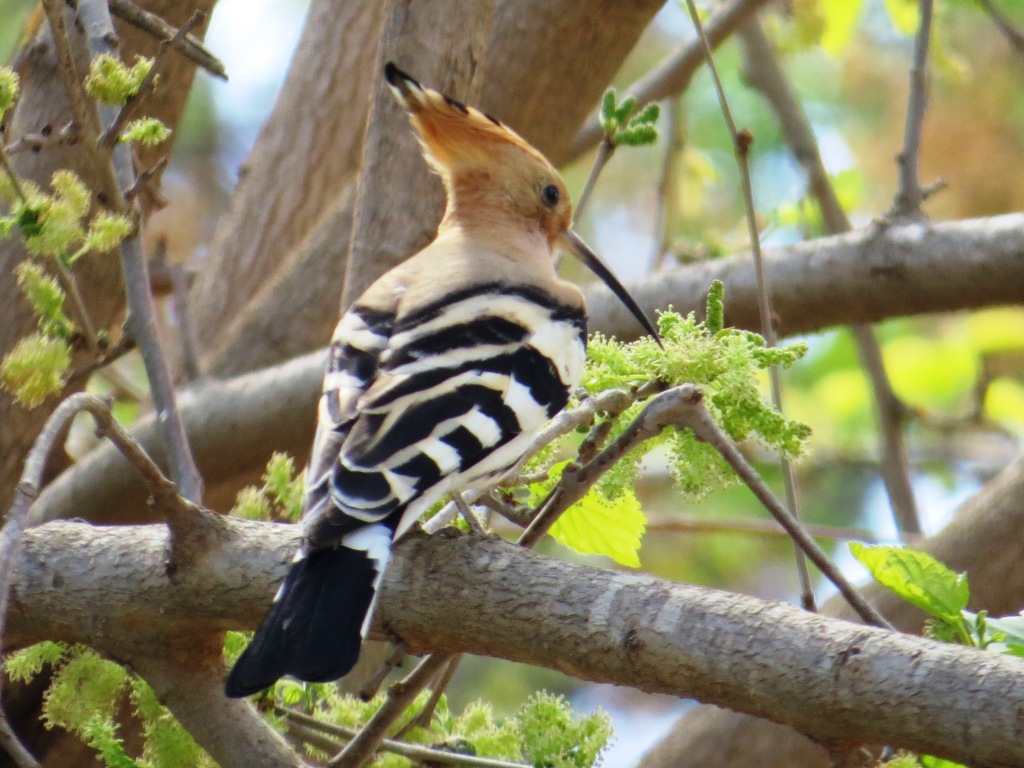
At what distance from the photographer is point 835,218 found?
4.07 m

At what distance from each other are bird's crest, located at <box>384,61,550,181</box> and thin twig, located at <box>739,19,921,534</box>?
4.74 ft

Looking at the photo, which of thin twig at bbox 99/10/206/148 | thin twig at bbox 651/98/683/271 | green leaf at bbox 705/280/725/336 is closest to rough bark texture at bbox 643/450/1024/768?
thin twig at bbox 651/98/683/271

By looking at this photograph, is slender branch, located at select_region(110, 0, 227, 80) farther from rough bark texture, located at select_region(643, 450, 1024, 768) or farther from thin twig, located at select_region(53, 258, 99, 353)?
rough bark texture, located at select_region(643, 450, 1024, 768)

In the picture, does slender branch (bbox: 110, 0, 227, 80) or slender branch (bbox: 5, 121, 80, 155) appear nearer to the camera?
slender branch (bbox: 5, 121, 80, 155)

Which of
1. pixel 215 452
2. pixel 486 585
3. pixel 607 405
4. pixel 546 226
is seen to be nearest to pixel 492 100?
pixel 546 226

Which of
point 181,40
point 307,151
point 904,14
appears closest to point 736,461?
point 181,40

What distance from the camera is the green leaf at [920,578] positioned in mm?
1700

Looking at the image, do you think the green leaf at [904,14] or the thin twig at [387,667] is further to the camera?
the green leaf at [904,14]

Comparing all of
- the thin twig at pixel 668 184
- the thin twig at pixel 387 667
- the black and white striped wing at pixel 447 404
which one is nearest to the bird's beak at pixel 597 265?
the black and white striped wing at pixel 447 404

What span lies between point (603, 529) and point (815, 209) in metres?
2.63

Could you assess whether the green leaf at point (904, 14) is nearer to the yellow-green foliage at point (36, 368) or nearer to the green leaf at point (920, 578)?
the green leaf at point (920, 578)

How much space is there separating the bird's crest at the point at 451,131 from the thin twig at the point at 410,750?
118 cm

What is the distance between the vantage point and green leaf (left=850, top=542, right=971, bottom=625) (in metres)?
1.70

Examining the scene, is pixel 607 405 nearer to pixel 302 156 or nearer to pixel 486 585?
pixel 486 585
